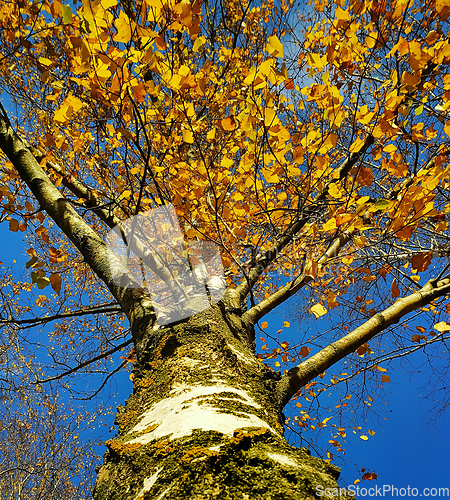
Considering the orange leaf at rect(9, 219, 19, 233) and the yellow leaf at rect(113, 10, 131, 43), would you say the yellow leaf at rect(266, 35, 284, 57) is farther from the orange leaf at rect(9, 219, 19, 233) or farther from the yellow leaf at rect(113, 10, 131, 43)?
the orange leaf at rect(9, 219, 19, 233)

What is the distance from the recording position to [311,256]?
7.72 ft

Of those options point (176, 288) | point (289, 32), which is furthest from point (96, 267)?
point (289, 32)

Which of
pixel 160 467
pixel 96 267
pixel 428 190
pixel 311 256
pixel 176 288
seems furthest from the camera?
pixel 311 256

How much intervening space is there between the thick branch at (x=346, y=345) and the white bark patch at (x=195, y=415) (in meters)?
0.55

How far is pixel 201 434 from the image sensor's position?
875 mm

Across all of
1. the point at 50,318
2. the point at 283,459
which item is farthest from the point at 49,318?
the point at 283,459

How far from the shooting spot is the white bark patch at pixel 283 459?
80cm

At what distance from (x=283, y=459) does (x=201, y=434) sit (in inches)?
10.1

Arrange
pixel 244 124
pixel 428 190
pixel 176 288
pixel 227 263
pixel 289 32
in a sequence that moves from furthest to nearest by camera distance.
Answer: pixel 289 32 < pixel 227 263 < pixel 176 288 < pixel 428 190 < pixel 244 124

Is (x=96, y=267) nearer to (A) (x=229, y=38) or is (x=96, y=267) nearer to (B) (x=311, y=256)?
(B) (x=311, y=256)

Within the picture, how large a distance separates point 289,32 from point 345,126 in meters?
1.44
